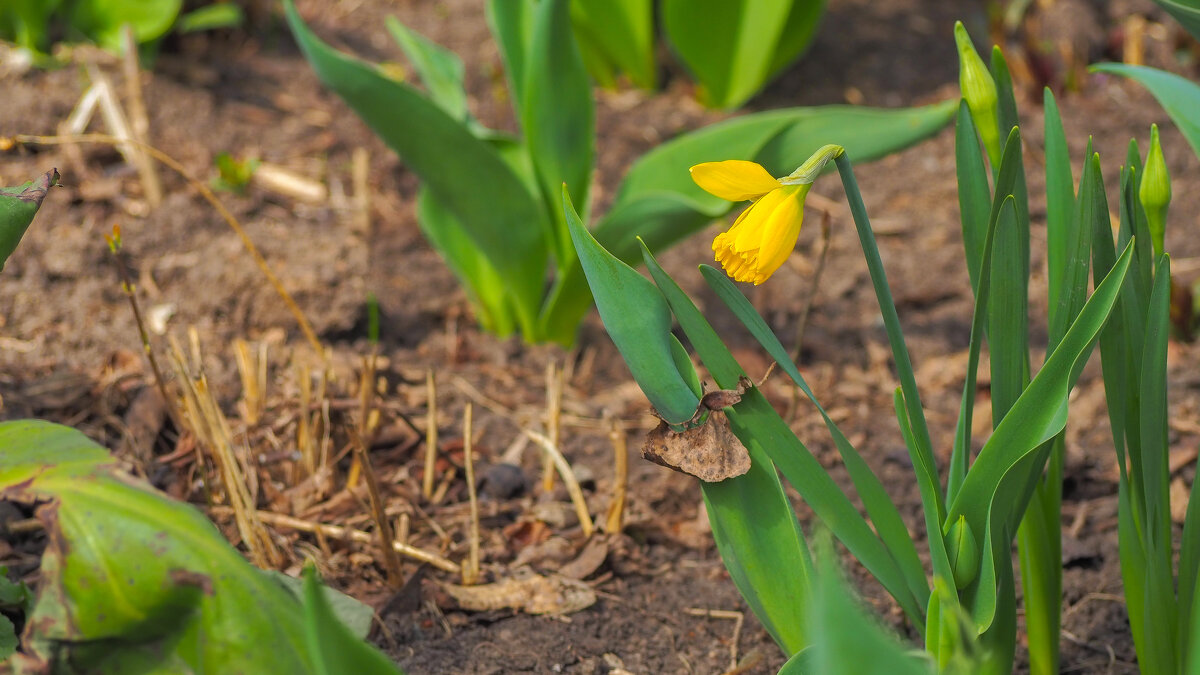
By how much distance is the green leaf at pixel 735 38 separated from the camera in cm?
279

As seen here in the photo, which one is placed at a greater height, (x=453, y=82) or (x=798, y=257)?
(x=453, y=82)

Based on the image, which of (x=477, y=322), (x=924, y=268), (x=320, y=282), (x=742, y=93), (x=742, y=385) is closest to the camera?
(x=742, y=385)

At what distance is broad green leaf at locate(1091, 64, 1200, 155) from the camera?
111cm

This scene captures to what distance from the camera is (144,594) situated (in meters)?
0.84

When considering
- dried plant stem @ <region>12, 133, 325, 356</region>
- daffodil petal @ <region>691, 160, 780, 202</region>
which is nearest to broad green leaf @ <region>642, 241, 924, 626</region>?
daffodil petal @ <region>691, 160, 780, 202</region>

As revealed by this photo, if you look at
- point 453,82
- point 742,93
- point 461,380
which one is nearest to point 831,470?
point 461,380

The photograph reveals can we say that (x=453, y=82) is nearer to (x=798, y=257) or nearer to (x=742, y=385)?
(x=798, y=257)

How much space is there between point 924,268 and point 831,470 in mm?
891

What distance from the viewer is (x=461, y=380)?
1.96 meters

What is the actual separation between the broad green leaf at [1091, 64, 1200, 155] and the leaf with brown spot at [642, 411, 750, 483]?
61 centimetres

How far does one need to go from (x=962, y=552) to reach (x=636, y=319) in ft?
1.22

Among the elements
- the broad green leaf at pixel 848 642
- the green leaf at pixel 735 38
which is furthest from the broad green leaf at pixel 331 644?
the green leaf at pixel 735 38

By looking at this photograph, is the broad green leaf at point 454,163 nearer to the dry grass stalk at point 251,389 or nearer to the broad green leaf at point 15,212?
the dry grass stalk at point 251,389

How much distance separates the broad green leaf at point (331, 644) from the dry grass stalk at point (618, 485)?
0.76m
